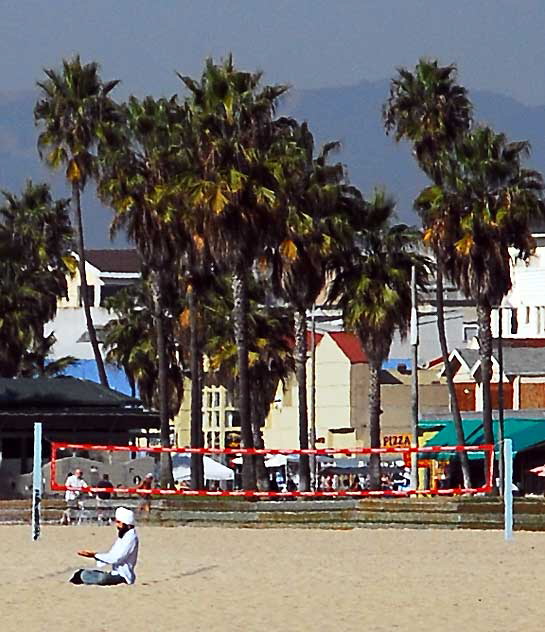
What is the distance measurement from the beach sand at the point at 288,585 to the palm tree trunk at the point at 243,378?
1788 centimetres

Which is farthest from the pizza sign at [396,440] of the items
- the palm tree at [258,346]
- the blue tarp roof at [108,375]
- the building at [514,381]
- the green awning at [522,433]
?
the palm tree at [258,346]

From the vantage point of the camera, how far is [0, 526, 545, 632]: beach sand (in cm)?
1764

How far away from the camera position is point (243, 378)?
5359cm

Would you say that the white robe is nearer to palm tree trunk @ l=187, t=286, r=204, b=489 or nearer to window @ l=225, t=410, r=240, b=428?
palm tree trunk @ l=187, t=286, r=204, b=489

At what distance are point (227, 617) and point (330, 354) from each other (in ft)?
277

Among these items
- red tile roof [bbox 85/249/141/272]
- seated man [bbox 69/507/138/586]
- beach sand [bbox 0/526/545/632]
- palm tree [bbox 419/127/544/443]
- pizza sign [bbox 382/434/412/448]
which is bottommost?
beach sand [bbox 0/526/545/632]

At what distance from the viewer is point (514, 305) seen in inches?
4471

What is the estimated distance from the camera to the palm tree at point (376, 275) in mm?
63781

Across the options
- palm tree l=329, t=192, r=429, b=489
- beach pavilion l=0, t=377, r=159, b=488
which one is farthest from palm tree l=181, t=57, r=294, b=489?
palm tree l=329, t=192, r=429, b=489

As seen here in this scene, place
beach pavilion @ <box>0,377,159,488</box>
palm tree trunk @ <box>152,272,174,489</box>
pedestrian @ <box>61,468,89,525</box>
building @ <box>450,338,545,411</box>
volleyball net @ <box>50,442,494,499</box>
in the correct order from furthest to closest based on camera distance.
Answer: building @ <box>450,338,545,411</box>, palm tree trunk @ <box>152,272,174,489</box>, beach pavilion @ <box>0,377,159,488</box>, pedestrian @ <box>61,468,89,525</box>, volleyball net @ <box>50,442,494,499</box>

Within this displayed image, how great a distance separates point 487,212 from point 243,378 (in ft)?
38.2

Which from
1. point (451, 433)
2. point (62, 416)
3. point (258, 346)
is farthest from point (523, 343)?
point (62, 416)

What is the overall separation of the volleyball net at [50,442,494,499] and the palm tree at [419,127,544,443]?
5579mm

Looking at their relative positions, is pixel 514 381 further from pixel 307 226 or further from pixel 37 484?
pixel 37 484
